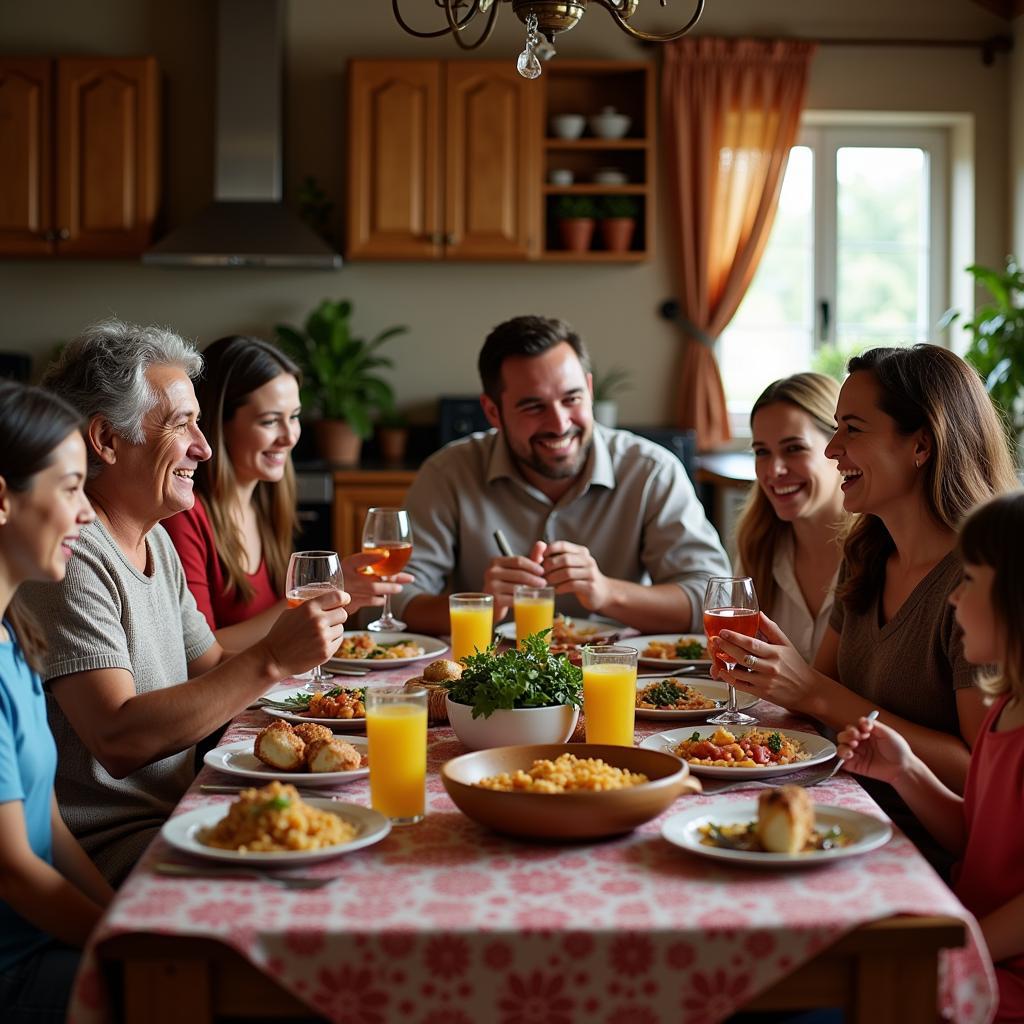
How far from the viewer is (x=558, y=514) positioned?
10.1 feet

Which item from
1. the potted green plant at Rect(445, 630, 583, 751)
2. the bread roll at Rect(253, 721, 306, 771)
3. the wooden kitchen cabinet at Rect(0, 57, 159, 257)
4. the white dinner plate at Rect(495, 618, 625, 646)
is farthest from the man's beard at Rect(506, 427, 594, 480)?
the wooden kitchen cabinet at Rect(0, 57, 159, 257)

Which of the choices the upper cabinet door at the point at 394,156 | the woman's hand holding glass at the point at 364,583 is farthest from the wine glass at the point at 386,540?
the upper cabinet door at the point at 394,156

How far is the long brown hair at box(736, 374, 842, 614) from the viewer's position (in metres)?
2.67

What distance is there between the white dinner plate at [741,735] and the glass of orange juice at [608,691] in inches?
2.0

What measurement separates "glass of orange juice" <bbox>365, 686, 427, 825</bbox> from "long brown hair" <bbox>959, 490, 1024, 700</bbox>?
67 cm

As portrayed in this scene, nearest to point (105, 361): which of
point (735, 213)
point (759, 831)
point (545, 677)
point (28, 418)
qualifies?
point (28, 418)

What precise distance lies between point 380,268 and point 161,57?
127 centimetres

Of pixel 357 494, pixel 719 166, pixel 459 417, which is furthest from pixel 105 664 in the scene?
pixel 719 166

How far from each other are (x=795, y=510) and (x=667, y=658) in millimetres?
474

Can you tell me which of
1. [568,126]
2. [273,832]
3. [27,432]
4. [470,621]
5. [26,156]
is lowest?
[273,832]

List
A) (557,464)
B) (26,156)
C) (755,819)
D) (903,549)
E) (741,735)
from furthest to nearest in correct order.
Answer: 1. (26,156)
2. (557,464)
3. (903,549)
4. (741,735)
5. (755,819)

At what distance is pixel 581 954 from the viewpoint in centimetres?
115

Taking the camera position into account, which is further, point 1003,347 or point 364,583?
point 1003,347

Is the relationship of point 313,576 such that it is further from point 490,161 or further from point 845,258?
point 845,258
